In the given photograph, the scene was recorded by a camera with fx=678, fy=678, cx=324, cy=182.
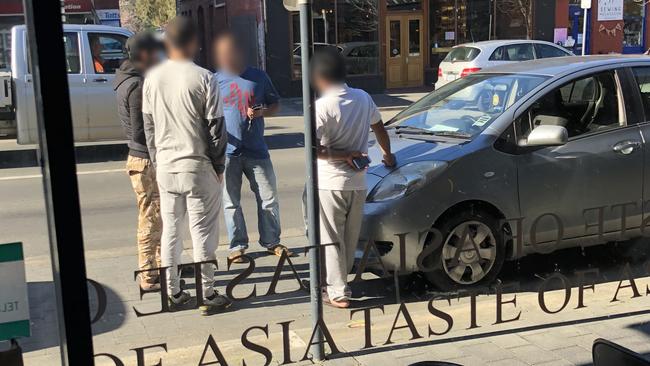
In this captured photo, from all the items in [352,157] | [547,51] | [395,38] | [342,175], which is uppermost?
[395,38]

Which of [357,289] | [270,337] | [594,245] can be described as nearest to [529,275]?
[594,245]

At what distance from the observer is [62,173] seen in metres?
2.30

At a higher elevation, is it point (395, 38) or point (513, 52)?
point (395, 38)

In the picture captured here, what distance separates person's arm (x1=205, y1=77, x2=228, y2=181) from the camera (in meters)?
3.57

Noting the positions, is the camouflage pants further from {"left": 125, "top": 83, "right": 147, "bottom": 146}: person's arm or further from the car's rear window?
the car's rear window

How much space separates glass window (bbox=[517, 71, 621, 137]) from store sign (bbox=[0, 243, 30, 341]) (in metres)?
3.38

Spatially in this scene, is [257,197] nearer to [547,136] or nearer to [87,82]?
[87,82]

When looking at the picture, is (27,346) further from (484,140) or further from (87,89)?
(484,140)

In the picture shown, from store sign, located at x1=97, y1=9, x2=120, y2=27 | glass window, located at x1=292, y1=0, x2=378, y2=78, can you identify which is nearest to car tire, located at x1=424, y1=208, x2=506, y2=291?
glass window, located at x1=292, y1=0, x2=378, y2=78

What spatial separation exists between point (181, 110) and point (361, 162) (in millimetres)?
1192

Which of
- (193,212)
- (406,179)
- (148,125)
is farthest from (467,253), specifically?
(148,125)

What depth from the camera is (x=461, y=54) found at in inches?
246

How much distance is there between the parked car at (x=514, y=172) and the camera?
443cm

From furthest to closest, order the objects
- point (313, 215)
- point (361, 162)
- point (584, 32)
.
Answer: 1. point (584, 32)
2. point (361, 162)
3. point (313, 215)
